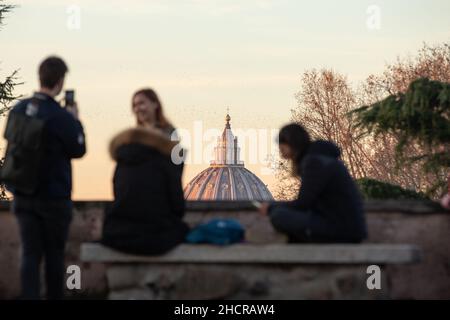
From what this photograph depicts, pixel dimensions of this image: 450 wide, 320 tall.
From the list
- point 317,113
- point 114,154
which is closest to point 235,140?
point 317,113

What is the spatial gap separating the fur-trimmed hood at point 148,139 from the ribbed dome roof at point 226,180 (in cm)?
12054

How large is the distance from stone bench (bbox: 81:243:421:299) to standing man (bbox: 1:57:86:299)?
258 millimetres

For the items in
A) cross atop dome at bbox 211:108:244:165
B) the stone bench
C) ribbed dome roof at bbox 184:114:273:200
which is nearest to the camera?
the stone bench

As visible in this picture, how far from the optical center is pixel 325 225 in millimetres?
7828

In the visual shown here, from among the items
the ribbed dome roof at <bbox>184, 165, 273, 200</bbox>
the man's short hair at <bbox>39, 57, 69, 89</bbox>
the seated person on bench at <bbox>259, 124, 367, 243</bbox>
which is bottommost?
the seated person on bench at <bbox>259, 124, 367, 243</bbox>

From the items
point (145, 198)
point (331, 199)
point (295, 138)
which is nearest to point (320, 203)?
point (331, 199)

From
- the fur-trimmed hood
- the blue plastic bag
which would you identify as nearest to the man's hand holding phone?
the fur-trimmed hood

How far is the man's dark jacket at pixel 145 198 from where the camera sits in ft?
25.5

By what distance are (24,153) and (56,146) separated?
0.21 m

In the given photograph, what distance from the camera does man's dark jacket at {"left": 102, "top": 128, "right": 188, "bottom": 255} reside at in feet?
25.5

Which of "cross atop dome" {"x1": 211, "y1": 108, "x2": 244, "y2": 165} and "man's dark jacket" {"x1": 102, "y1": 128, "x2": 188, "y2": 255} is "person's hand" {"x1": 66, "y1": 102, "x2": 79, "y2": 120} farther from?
"cross atop dome" {"x1": 211, "y1": 108, "x2": 244, "y2": 165}
